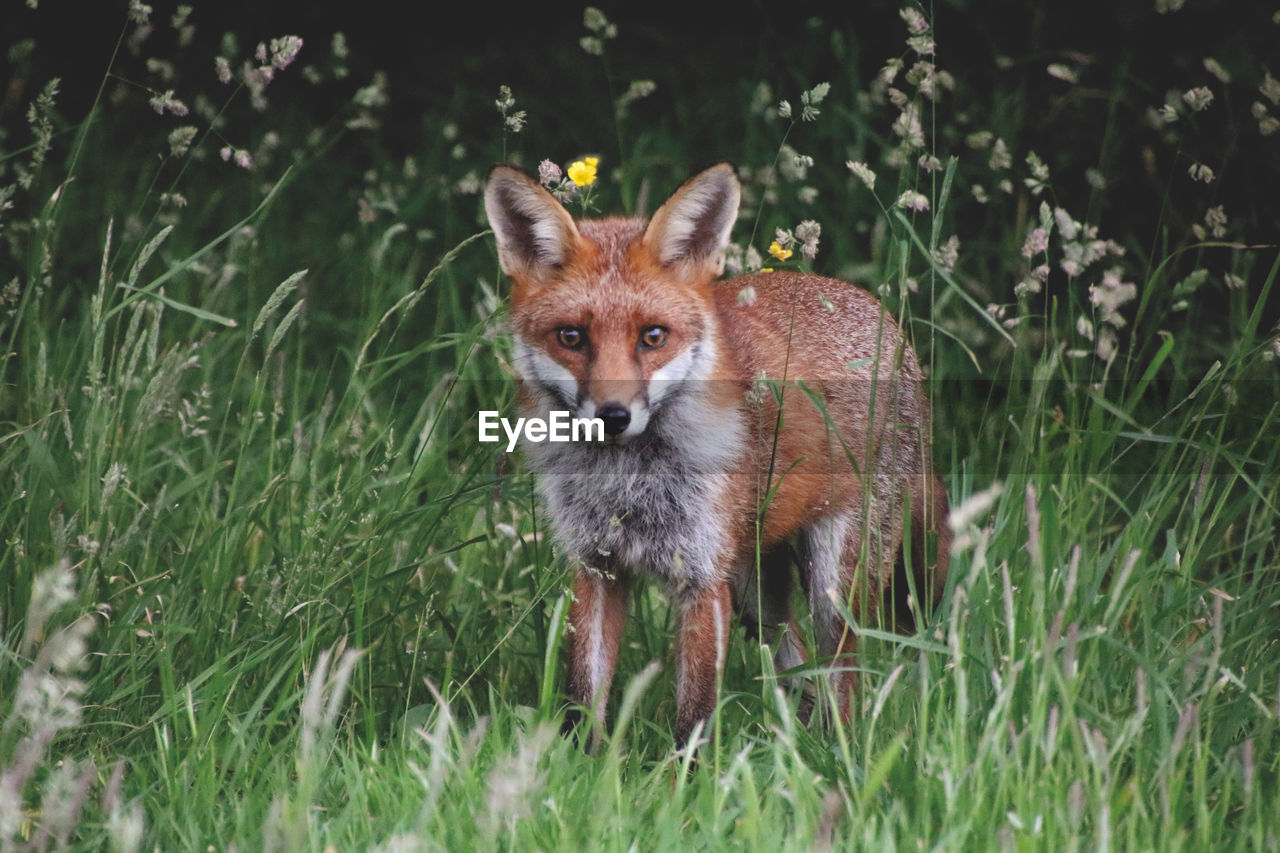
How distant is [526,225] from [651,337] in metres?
0.49

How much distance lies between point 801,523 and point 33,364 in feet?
7.61

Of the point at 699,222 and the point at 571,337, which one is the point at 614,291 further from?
the point at 699,222

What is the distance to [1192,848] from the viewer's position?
2445mm

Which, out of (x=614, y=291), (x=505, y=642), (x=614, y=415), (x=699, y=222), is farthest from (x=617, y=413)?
(x=505, y=642)

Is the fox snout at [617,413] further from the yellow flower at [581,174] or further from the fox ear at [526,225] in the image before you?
the yellow flower at [581,174]

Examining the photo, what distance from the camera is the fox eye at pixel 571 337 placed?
3.59 metres

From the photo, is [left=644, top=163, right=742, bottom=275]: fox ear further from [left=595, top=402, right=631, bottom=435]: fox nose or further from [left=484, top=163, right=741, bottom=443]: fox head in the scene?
[left=595, top=402, right=631, bottom=435]: fox nose

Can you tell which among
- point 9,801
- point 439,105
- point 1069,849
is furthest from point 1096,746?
point 439,105
